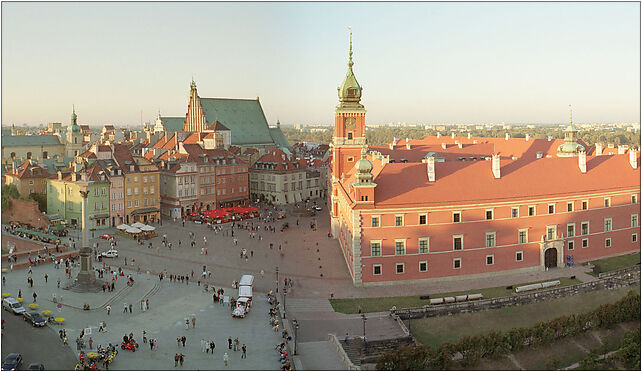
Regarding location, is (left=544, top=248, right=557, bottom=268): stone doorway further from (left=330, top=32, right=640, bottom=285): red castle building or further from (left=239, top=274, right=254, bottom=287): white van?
(left=239, top=274, right=254, bottom=287): white van

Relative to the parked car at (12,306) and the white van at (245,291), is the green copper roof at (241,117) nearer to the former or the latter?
the white van at (245,291)

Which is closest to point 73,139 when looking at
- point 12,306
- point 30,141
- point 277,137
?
point 30,141

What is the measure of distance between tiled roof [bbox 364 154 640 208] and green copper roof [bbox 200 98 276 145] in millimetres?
40859

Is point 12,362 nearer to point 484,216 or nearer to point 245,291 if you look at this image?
point 245,291

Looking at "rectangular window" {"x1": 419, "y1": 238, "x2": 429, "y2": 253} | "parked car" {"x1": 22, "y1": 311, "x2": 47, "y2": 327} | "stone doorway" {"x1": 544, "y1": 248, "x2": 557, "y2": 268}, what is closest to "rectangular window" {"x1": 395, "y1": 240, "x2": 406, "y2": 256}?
"rectangular window" {"x1": 419, "y1": 238, "x2": 429, "y2": 253}

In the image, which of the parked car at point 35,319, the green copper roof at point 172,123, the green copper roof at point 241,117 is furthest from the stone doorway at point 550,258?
the green copper roof at point 172,123

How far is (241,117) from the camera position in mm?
77500

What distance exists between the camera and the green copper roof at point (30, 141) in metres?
71.0

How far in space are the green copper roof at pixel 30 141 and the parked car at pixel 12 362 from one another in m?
56.1

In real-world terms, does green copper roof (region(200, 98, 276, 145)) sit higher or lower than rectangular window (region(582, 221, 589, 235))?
higher

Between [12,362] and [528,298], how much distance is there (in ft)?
69.2

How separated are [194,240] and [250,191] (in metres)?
21.3

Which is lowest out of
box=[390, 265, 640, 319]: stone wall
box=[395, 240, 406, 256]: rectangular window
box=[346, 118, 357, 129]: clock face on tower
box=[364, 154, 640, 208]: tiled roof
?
box=[390, 265, 640, 319]: stone wall

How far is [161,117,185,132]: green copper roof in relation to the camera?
266 feet
